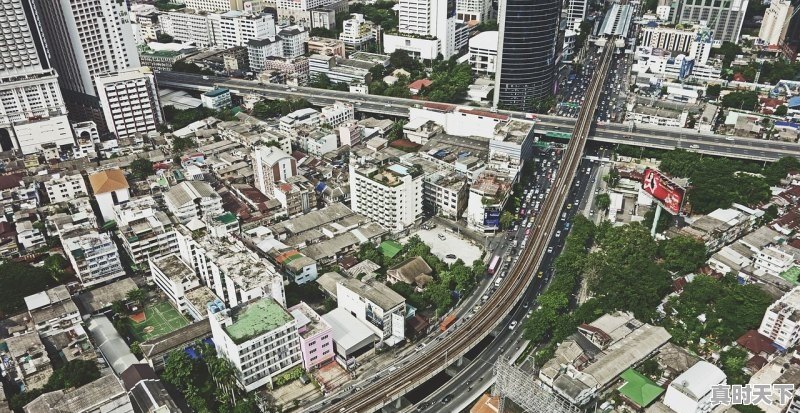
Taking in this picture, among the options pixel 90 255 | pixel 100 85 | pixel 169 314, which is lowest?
pixel 169 314

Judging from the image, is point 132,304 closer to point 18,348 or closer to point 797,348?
point 18,348

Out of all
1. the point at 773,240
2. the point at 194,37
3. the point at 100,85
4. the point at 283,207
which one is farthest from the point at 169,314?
the point at 194,37

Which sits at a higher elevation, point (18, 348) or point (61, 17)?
point (61, 17)

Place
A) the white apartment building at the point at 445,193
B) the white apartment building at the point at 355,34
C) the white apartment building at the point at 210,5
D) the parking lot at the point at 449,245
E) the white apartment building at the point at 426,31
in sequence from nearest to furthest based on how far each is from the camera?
the parking lot at the point at 449,245 → the white apartment building at the point at 445,193 → the white apartment building at the point at 426,31 → the white apartment building at the point at 355,34 → the white apartment building at the point at 210,5

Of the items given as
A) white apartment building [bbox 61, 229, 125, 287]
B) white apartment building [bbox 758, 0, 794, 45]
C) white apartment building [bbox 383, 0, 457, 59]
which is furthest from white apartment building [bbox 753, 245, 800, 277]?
white apartment building [bbox 758, 0, 794, 45]

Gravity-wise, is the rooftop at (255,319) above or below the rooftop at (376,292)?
above

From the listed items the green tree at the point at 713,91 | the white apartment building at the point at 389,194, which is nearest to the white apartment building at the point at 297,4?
the white apartment building at the point at 389,194

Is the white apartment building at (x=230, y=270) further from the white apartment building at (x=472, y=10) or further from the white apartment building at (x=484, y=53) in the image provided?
the white apartment building at (x=472, y=10)

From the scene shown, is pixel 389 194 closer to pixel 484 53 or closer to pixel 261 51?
pixel 484 53
